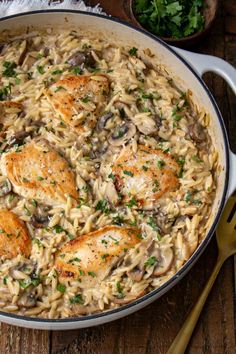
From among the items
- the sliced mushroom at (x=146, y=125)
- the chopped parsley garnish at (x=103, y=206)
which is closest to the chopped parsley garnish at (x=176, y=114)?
the sliced mushroom at (x=146, y=125)

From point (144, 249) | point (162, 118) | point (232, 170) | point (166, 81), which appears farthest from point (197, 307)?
point (166, 81)

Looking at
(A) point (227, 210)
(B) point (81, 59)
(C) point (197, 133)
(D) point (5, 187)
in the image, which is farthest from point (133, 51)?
(D) point (5, 187)

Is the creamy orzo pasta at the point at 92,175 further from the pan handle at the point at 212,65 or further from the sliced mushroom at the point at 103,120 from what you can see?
the pan handle at the point at 212,65

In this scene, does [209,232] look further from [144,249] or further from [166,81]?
[166,81]

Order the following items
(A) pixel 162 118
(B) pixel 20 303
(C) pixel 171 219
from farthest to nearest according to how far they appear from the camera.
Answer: (A) pixel 162 118
(C) pixel 171 219
(B) pixel 20 303

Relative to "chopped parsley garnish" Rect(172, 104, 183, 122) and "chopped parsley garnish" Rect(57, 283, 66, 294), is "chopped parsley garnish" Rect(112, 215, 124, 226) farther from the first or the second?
"chopped parsley garnish" Rect(172, 104, 183, 122)

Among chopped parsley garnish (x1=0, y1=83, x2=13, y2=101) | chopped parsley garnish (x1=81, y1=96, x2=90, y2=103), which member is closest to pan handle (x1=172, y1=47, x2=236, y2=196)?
chopped parsley garnish (x1=81, y1=96, x2=90, y2=103)
